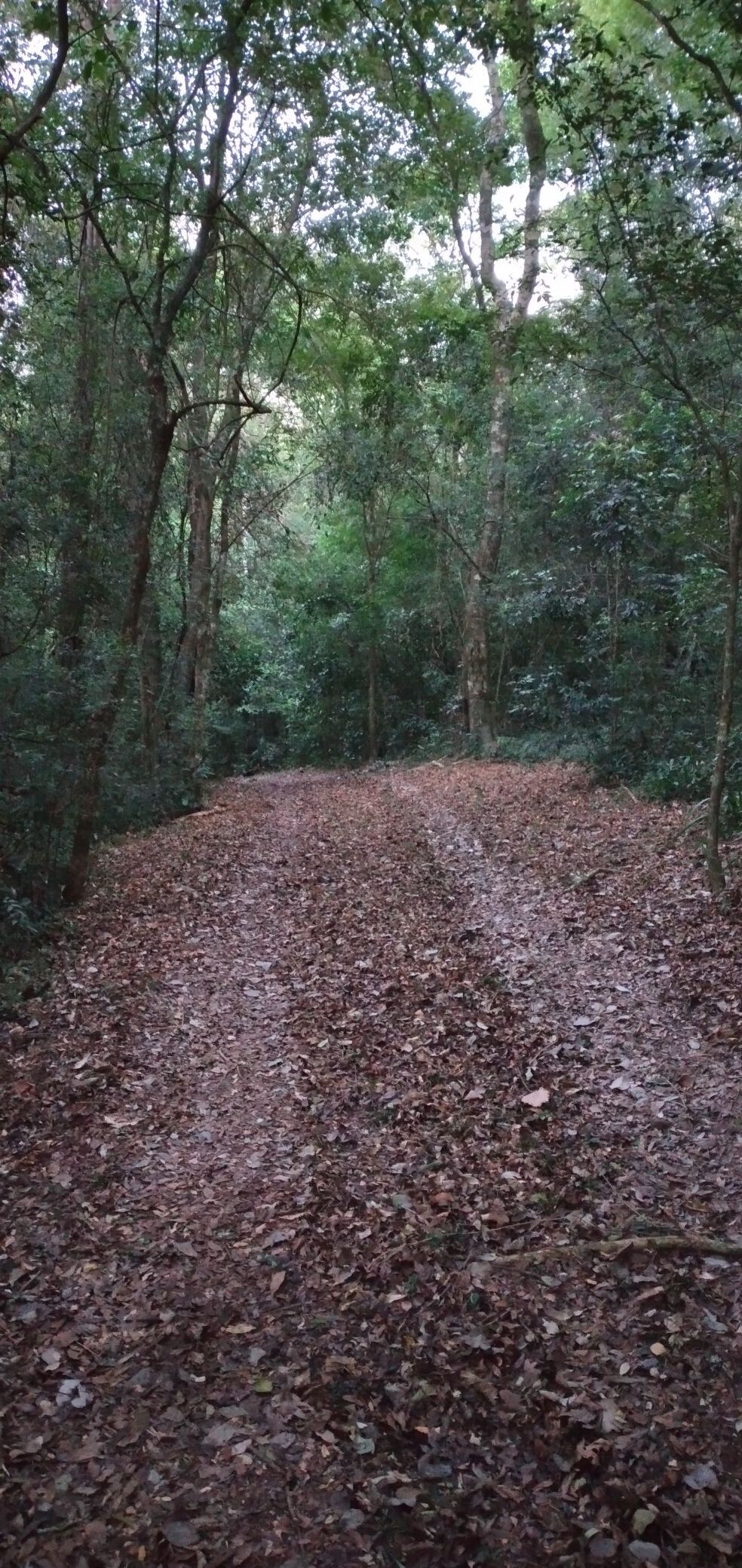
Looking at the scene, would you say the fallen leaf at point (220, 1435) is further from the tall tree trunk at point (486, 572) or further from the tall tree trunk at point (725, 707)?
the tall tree trunk at point (486, 572)

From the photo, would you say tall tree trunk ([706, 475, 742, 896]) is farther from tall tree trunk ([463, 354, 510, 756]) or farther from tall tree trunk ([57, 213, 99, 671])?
tall tree trunk ([463, 354, 510, 756])

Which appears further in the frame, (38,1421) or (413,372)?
(413,372)

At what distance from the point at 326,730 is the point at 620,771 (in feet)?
44.1

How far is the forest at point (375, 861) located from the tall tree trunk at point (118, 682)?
6cm

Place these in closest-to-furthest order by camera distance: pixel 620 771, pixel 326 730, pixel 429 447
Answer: pixel 620 771
pixel 429 447
pixel 326 730

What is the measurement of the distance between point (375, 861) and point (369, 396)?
455 inches

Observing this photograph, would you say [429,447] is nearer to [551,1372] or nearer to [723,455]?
[723,455]

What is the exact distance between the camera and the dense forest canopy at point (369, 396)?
24.5 feet

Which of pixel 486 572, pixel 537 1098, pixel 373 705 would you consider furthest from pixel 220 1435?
pixel 373 705

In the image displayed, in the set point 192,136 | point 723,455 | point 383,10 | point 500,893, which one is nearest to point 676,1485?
point 500,893

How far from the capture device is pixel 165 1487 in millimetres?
2953

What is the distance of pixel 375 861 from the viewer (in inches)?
424

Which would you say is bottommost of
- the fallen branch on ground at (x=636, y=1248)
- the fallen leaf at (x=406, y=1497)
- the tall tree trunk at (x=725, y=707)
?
the fallen leaf at (x=406, y=1497)

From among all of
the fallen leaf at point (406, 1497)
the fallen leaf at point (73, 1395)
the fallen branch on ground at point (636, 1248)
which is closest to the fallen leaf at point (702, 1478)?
the fallen leaf at point (406, 1497)
